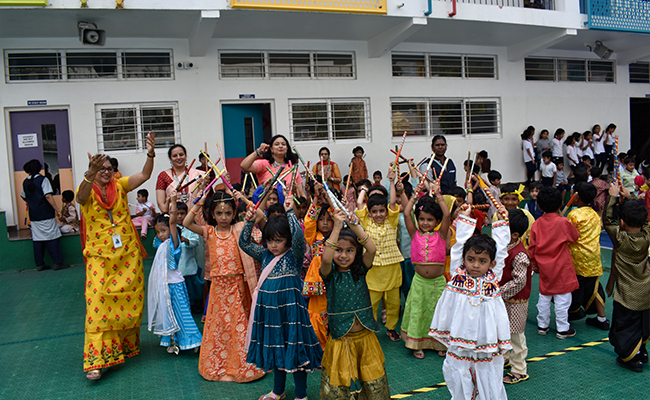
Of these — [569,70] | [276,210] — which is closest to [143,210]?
[276,210]

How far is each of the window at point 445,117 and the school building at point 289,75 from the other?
0.10 ft

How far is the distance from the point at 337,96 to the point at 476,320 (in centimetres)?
713

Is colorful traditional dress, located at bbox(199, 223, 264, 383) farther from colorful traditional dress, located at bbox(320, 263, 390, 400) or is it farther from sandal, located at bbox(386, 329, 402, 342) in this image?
sandal, located at bbox(386, 329, 402, 342)

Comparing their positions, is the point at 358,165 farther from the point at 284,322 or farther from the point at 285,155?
the point at 284,322

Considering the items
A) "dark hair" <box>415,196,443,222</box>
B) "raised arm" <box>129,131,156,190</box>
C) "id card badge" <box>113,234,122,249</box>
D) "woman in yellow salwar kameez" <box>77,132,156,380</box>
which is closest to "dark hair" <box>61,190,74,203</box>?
"woman in yellow salwar kameez" <box>77,132,156,380</box>

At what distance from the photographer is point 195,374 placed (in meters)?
3.60

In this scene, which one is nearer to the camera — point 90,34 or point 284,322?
point 284,322

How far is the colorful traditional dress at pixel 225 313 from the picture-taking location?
11.5ft

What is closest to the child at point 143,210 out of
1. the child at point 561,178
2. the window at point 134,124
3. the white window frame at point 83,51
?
the window at point 134,124

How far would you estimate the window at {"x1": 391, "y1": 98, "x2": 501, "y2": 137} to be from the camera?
32.2 feet

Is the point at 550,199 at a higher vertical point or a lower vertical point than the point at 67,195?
lower

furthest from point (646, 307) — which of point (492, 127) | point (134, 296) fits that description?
point (492, 127)

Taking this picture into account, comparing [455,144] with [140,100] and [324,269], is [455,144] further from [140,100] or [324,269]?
[324,269]

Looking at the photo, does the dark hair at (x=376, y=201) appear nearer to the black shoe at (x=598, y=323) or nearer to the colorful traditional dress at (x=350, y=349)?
the colorful traditional dress at (x=350, y=349)
